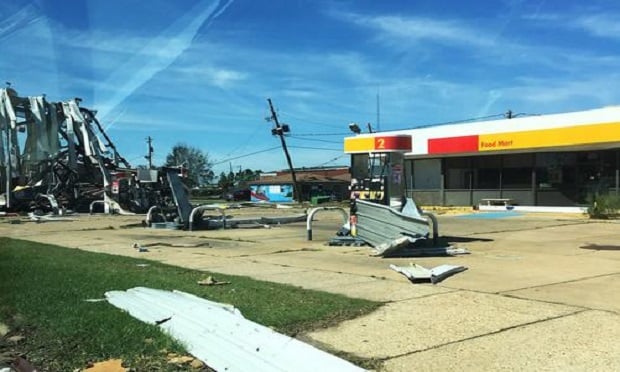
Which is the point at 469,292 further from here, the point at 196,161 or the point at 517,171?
the point at 196,161

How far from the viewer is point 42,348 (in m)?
5.93

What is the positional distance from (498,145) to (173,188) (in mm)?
17960

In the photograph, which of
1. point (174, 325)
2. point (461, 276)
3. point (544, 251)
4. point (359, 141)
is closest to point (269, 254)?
point (461, 276)

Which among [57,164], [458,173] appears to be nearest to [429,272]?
[458,173]

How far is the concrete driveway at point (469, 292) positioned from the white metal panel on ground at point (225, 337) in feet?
1.52

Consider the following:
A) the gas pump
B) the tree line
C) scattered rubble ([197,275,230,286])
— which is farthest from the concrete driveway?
the tree line

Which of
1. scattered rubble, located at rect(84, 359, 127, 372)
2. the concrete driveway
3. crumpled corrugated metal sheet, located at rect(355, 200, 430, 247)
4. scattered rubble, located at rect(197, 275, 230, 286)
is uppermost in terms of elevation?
crumpled corrugated metal sheet, located at rect(355, 200, 430, 247)

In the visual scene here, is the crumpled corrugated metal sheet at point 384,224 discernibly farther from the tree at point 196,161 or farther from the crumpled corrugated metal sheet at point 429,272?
the tree at point 196,161

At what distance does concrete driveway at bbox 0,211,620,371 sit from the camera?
5.75m

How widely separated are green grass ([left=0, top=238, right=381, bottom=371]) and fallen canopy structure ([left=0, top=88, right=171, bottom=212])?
89.7 ft

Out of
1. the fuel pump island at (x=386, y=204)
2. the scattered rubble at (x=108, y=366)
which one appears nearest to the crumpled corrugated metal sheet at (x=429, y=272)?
the fuel pump island at (x=386, y=204)

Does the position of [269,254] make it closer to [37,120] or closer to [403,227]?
[403,227]

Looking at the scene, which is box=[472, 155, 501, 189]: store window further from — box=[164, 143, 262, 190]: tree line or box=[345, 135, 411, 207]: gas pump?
box=[164, 143, 262, 190]: tree line

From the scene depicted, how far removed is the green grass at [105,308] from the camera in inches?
225
